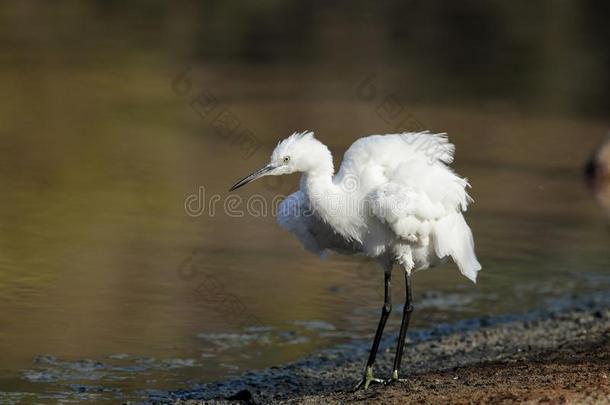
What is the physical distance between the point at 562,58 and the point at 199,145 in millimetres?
14781

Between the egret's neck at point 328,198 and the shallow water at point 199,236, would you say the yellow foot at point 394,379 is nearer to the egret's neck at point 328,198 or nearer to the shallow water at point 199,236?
the egret's neck at point 328,198

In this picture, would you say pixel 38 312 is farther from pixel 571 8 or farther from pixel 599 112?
pixel 571 8

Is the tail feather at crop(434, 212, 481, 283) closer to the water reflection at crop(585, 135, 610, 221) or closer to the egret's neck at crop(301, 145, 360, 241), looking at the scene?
the egret's neck at crop(301, 145, 360, 241)

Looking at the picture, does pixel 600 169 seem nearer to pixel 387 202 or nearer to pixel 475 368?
pixel 475 368

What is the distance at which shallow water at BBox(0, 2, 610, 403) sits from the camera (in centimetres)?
949

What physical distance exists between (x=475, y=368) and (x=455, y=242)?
0.90m

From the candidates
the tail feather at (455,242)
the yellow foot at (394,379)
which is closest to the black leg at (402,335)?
the yellow foot at (394,379)

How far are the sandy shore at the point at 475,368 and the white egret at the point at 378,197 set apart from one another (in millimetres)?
541

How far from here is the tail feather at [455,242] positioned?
8.05 metres

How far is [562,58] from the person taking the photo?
3000 cm

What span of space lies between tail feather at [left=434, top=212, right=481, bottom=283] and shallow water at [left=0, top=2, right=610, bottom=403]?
1.81 meters

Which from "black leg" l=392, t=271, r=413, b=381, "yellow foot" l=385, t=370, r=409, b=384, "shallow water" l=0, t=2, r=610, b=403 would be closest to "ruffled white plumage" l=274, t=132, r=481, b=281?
"black leg" l=392, t=271, r=413, b=381

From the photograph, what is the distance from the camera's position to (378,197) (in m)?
7.71

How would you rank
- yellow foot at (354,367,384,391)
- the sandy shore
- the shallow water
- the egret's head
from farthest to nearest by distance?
1. the shallow water
2. yellow foot at (354,367,384,391)
3. the egret's head
4. the sandy shore
